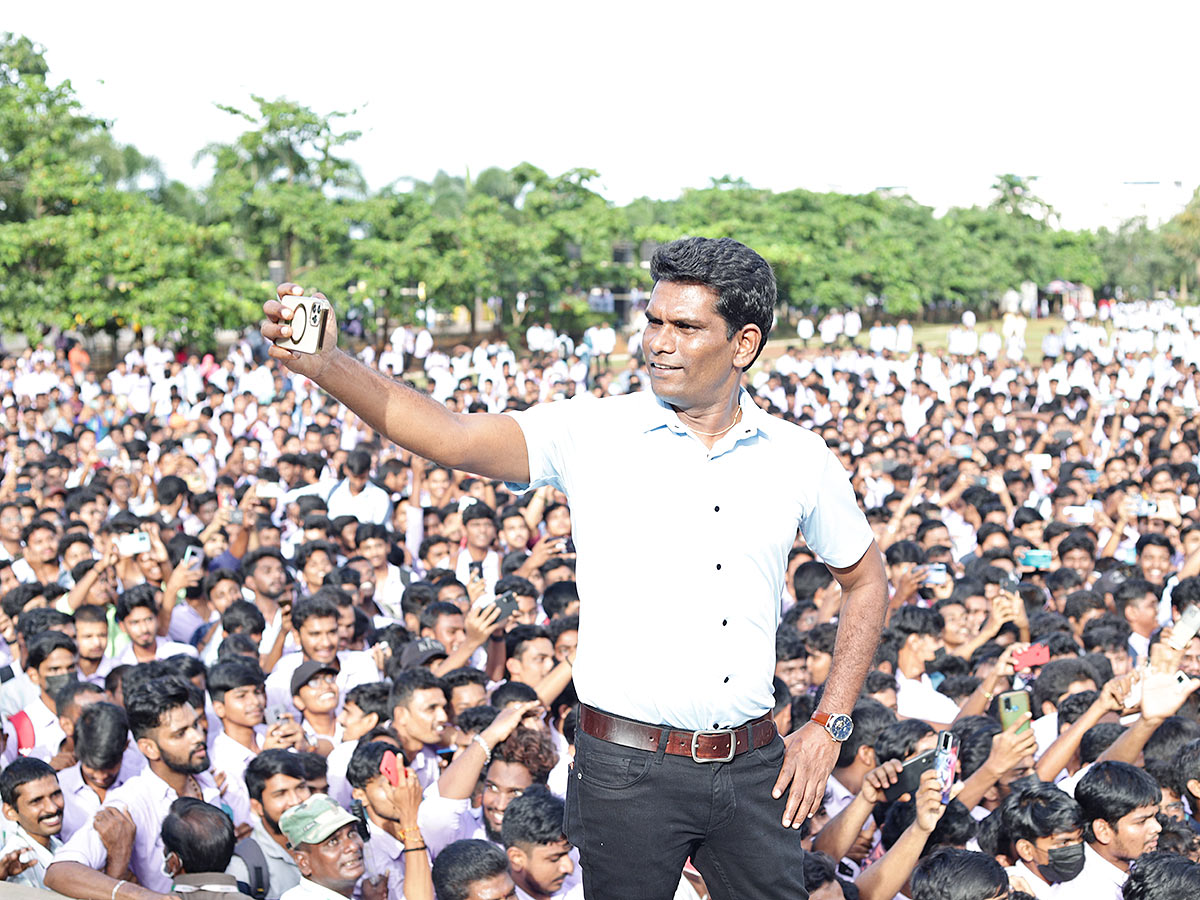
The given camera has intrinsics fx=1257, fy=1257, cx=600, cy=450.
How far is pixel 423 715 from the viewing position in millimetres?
4855

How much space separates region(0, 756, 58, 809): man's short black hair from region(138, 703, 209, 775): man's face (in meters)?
0.38

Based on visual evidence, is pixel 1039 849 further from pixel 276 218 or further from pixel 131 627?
pixel 276 218

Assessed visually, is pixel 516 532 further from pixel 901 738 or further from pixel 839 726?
pixel 839 726

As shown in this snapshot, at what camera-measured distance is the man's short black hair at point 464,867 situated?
3.72 meters

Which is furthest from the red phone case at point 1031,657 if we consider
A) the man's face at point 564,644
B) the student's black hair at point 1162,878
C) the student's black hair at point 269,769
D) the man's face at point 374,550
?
the man's face at point 374,550

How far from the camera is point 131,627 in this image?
6004mm

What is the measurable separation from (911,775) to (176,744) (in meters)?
2.57

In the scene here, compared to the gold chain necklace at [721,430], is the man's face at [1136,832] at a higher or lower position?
lower

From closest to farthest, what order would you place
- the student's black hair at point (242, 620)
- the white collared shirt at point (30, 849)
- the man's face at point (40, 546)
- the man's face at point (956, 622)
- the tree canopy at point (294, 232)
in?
1. the white collared shirt at point (30, 849)
2. the student's black hair at point (242, 620)
3. the man's face at point (956, 622)
4. the man's face at point (40, 546)
5. the tree canopy at point (294, 232)

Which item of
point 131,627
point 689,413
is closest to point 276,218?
point 131,627

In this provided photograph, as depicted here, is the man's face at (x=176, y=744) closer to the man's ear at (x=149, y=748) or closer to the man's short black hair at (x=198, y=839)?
the man's ear at (x=149, y=748)

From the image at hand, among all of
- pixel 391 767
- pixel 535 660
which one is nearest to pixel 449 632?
pixel 535 660

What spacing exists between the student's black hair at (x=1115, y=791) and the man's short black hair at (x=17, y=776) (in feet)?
11.2

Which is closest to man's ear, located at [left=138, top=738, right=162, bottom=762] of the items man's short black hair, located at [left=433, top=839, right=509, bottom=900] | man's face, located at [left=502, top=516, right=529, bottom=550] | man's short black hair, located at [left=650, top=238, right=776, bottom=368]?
man's short black hair, located at [left=433, top=839, right=509, bottom=900]
